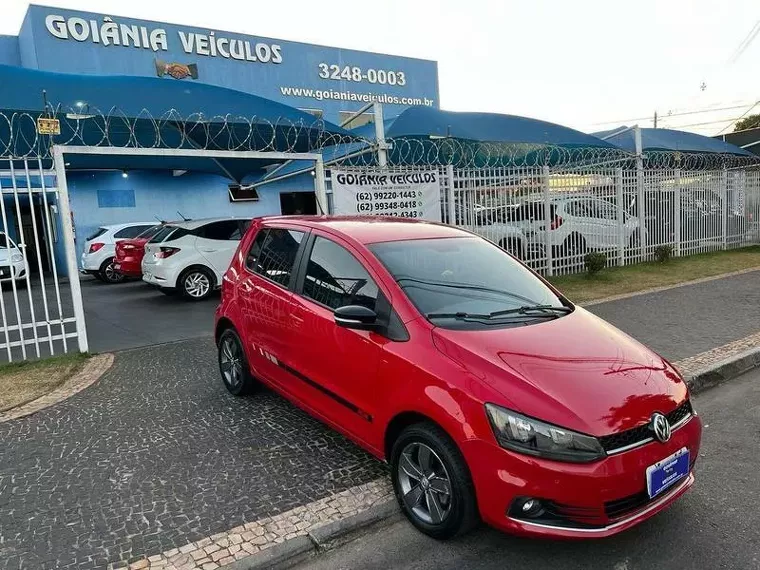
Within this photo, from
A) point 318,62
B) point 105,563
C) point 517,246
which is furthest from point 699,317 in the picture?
point 318,62

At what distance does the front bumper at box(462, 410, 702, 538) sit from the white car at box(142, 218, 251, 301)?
855 cm

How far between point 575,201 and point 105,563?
10.9 m

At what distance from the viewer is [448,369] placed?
2791 millimetres

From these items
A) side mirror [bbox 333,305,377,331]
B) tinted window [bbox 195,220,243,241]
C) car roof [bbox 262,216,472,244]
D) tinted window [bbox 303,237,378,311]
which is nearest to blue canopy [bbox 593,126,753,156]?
tinted window [bbox 195,220,243,241]

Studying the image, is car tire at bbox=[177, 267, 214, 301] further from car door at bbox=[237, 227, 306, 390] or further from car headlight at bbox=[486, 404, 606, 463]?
car headlight at bbox=[486, 404, 606, 463]

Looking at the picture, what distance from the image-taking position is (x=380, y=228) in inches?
157

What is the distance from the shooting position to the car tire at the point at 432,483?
270 cm

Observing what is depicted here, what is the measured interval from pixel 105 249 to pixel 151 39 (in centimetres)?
772

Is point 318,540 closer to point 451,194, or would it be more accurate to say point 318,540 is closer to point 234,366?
point 234,366

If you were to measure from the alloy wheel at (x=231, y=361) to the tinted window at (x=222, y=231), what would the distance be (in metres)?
6.12

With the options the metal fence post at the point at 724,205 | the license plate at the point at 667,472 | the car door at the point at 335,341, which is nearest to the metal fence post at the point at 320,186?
the car door at the point at 335,341

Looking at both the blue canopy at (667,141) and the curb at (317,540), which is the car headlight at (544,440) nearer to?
the curb at (317,540)

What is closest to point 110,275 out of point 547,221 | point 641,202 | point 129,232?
point 129,232

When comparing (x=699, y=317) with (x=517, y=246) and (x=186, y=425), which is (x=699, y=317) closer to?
(x=517, y=246)
